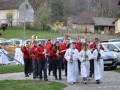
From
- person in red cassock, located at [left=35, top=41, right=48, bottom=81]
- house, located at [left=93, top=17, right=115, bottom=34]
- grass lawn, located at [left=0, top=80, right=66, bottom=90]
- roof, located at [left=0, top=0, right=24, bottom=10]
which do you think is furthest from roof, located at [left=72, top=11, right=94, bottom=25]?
grass lawn, located at [left=0, top=80, right=66, bottom=90]

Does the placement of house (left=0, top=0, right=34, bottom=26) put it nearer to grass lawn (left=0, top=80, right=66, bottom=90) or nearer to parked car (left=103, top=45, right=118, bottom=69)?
parked car (left=103, top=45, right=118, bottom=69)

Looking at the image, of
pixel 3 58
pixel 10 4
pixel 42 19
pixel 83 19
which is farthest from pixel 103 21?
pixel 3 58

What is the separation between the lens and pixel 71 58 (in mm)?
21062

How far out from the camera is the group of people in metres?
21.1

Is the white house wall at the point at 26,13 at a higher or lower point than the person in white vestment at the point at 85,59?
higher

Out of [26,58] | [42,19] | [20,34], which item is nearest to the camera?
[26,58]

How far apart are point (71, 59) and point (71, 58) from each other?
0.16 feet

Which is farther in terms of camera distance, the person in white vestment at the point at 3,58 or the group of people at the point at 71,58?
the person in white vestment at the point at 3,58

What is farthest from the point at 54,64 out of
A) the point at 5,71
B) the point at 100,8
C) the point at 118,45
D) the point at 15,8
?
the point at 100,8

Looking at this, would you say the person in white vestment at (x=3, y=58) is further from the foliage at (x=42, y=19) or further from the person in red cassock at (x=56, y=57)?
the foliage at (x=42, y=19)

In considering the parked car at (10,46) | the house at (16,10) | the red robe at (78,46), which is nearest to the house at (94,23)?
the house at (16,10)

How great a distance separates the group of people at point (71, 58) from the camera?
830 inches

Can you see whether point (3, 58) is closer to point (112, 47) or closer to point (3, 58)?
point (3, 58)

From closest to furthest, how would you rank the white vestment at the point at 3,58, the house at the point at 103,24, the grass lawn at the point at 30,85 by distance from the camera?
the grass lawn at the point at 30,85
the white vestment at the point at 3,58
the house at the point at 103,24
